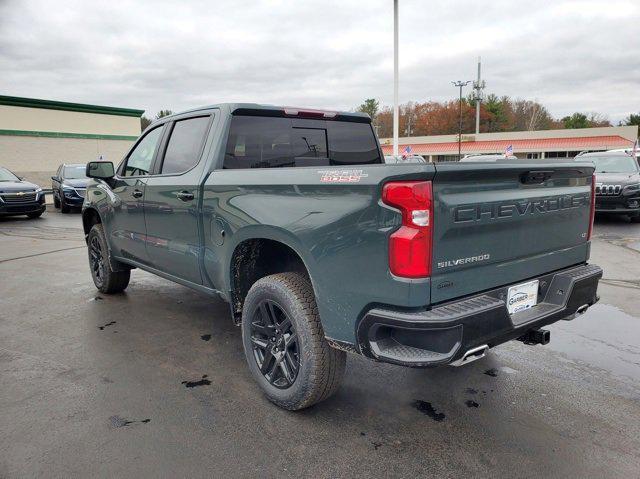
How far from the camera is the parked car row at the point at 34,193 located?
14.4 m

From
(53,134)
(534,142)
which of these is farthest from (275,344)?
(534,142)

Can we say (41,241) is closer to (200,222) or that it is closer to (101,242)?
(101,242)

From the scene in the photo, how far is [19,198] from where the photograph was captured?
14547 mm

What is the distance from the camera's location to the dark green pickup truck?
8.04ft

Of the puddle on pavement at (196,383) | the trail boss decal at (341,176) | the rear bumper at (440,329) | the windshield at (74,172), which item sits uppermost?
the trail boss decal at (341,176)

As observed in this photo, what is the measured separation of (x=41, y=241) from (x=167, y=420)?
9215 mm

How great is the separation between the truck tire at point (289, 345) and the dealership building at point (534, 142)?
4391 centimetres

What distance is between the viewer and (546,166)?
2.96 m

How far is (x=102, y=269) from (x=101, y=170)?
1.40 meters

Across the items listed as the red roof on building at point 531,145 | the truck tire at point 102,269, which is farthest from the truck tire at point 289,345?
the red roof on building at point 531,145

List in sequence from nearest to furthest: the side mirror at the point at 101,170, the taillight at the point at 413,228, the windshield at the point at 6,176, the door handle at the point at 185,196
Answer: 1. the taillight at the point at 413,228
2. the door handle at the point at 185,196
3. the side mirror at the point at 101,170
4. the windshield at the point at 6,176

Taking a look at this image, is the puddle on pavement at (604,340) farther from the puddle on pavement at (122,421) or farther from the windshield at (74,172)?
the windshield at (74,172)

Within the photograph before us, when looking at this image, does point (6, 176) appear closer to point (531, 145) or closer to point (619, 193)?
point (619, 193)

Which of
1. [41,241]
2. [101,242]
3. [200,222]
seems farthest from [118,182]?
[41,241]
